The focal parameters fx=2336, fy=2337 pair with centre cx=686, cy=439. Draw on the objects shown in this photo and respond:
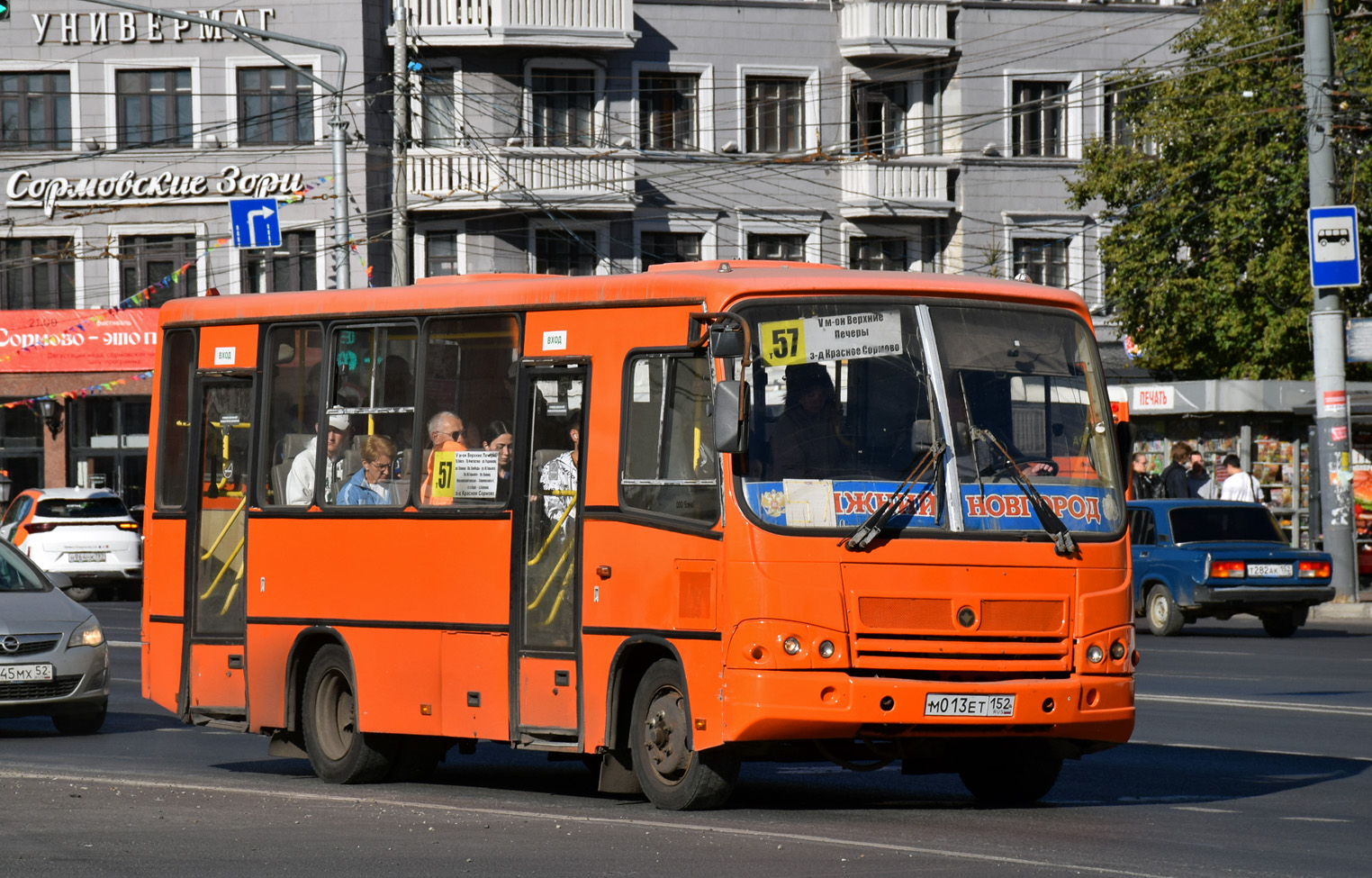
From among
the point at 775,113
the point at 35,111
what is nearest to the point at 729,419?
the point at 775,113

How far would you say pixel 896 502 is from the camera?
1067 cm

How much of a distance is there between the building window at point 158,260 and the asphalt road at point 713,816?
28192 mm

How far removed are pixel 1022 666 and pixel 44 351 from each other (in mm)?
36717

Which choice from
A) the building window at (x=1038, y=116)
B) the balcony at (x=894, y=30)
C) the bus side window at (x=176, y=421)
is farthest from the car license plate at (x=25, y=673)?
the building window at (x=1038, y=116)

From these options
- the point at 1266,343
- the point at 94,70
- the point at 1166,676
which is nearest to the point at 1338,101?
the point at 1266,343

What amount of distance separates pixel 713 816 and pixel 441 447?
9.26ft

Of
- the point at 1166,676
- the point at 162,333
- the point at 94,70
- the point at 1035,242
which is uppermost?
the point at 94,70

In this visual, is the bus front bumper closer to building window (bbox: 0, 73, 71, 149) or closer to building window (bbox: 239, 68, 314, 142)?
building window (bbox: 239, 68, 314, 142)

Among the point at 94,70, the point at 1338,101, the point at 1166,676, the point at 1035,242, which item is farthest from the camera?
the point at 1035,242

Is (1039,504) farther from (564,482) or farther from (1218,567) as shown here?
(1218,567)

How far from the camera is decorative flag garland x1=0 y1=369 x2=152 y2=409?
4462 centimetres

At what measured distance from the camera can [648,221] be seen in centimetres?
4466

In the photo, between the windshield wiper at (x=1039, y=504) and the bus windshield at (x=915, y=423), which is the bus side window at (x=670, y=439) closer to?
the bus windshield at (x=915, y=423)

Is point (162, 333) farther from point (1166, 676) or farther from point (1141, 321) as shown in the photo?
point (1141, 321)
